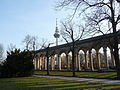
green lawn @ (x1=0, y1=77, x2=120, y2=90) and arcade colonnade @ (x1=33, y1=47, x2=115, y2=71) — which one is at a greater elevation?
arcade colonnade @ (x1=33, y1=47, x2=115, y2=71)

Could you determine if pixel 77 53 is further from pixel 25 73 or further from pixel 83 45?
pixel 25 73

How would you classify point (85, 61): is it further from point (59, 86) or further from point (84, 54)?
point (59, 86)

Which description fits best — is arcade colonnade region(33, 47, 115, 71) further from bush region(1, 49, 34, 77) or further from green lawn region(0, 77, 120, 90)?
green lawn region(0, 77, 120, 90)

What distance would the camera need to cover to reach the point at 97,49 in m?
39.7

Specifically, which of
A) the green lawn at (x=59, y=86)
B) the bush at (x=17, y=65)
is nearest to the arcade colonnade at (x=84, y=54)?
the bush at (x=17, y=65)

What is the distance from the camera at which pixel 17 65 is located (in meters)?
29.3

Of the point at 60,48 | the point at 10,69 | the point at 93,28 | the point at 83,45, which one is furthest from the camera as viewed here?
the point at 60,48

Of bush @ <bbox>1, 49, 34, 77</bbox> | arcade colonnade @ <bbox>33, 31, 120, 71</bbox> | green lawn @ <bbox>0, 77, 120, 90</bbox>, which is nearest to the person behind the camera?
green lawn @ <bbox>0, 77, 120, 90</bbox>

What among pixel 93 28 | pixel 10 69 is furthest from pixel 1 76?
pixel 93 28

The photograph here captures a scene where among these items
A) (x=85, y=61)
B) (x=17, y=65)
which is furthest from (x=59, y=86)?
(x=85, y=61)

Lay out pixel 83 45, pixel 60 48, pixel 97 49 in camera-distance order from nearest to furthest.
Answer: pixel 97 49, pixel 83 45, pixel 60 48

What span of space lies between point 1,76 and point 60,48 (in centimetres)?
2538

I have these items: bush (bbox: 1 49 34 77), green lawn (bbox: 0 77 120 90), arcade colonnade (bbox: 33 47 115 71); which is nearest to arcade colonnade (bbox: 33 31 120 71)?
arcade colonnade (bbox: 33 47 115 71)

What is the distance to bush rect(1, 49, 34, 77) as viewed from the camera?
2905cm
